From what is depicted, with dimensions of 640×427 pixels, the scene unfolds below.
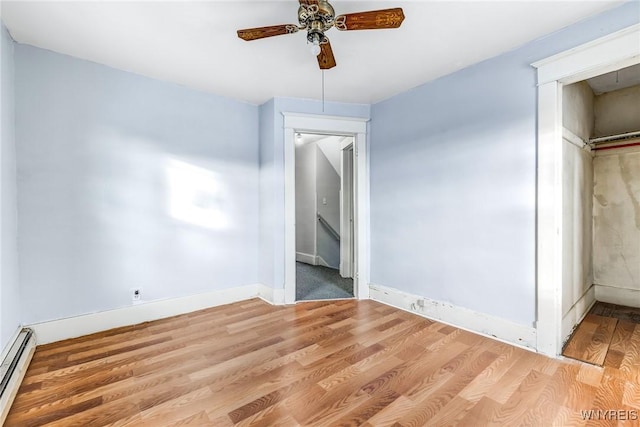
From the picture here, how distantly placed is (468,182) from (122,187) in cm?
327

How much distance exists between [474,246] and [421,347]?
1.03 metres

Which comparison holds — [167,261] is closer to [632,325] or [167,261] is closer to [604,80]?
[632,325]

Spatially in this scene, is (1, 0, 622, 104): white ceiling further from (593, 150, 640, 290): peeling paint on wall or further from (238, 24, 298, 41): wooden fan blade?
(593, 150, 640, 290): peeling paint on wall

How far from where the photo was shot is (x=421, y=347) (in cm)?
231

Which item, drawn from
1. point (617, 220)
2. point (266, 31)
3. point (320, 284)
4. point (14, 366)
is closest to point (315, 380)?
point (14, 366)

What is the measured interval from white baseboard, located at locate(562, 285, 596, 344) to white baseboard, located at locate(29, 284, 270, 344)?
2690 millimetres

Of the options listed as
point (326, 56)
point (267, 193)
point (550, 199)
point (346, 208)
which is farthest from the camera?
point (346, 208)

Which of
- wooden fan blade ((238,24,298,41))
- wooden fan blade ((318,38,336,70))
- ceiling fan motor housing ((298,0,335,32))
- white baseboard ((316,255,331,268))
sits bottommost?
white baseboard ((316,255,331,268))

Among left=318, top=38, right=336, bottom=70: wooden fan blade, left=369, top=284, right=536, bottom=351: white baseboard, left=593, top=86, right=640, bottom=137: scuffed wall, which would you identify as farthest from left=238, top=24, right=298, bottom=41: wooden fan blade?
left=593, top=86, right=640, bottom=137: scuffed wall

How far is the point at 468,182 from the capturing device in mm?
2629

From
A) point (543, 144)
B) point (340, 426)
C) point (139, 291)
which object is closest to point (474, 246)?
point (543, 144)

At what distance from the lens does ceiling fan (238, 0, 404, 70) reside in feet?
5.15

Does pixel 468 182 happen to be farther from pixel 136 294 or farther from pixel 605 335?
pixel 136 294

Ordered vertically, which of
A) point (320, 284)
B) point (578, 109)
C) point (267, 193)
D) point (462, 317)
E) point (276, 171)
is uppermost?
point (578, 109)
